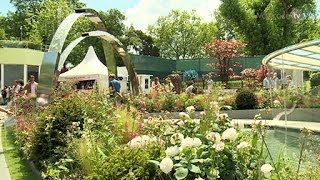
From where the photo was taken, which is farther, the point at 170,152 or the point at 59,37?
the point at 59,37

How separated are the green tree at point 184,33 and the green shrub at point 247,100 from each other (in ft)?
113

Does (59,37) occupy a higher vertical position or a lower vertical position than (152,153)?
higher

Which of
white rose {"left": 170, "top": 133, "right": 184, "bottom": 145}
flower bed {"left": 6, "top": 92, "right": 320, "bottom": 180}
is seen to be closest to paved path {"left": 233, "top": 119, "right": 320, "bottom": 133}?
flower bed {"left": 6, "top": 92, "right": 320, "bottom": 180}

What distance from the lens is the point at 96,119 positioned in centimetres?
675

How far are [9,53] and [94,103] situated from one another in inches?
1214

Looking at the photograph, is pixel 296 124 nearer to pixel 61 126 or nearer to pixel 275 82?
pixel 275 82

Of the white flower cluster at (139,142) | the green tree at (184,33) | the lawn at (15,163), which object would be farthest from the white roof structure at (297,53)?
the green tree at (184,33)

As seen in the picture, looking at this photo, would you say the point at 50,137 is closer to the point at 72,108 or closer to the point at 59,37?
the point at 72,108

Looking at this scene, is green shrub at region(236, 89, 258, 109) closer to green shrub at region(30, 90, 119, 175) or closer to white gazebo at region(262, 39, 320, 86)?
white gazebo at region(262, 39, 320, 86)

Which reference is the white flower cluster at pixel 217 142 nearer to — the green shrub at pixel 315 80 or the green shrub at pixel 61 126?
the green shrub at pixel 61 126

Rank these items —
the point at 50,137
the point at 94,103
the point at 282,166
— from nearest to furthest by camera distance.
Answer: the point at 282,166 → the point at 50,137 → the point at 94,103

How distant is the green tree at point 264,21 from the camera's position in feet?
122

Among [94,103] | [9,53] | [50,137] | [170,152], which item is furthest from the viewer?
[9,53]

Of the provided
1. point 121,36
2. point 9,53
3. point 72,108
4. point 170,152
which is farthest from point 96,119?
point 121,36
